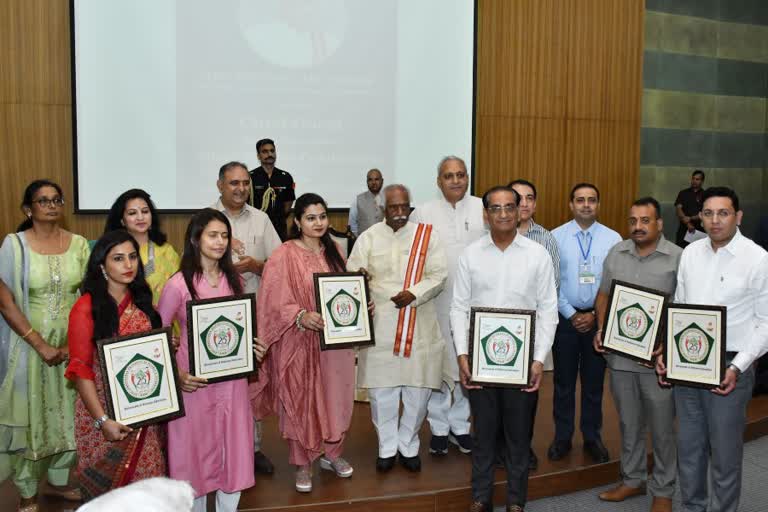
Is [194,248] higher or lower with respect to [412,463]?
higher

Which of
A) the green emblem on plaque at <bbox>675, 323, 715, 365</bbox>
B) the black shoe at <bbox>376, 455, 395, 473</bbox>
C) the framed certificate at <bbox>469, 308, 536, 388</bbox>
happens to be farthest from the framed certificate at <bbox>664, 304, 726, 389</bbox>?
the black shoe at <bbox>376, 455, 395, 473</bbox>

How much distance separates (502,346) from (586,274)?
0.98 meters

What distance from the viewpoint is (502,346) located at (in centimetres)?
313

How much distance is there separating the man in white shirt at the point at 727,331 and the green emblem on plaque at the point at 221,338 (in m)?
1.81

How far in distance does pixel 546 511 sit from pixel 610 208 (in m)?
5.15

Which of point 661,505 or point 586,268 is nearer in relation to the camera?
point 661,505

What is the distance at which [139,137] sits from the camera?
20.0 feet

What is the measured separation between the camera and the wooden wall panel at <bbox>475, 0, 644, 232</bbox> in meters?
7.41

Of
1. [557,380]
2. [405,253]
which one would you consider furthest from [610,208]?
[405,253]

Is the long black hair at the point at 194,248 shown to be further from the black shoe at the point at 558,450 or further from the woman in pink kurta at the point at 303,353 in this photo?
the black shoe at the point at 558,450

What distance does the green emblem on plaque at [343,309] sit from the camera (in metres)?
3.36

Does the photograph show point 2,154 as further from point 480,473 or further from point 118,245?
point 480,473

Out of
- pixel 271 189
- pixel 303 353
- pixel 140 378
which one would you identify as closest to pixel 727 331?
pixel 303 353

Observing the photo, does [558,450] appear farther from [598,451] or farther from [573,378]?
[573,378]
